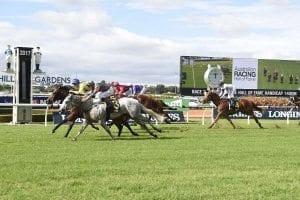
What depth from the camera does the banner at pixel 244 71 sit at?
53.6 meters

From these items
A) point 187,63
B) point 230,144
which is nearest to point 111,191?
point 230,144

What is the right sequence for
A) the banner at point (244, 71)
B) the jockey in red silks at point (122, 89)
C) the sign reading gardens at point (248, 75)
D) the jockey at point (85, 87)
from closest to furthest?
the jockey at point (85, 87), the jockey in red silks at point (122, 89), the sign reading gardens at point (248, 75), the banner at point (244, 71)

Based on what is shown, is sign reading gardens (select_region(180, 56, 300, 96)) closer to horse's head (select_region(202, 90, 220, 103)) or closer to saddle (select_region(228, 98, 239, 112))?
saddle (select_region(228, 98, 239, 112))

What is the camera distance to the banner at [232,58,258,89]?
176 feet

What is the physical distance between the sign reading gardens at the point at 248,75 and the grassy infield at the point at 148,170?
3420 cm

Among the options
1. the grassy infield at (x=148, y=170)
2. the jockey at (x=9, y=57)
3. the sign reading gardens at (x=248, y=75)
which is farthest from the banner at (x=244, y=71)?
the grassy infield at (x=148, y=170)

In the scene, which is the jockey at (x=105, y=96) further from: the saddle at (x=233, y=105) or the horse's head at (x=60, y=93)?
the saddle at (x=233, y=105)

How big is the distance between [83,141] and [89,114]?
96 cm

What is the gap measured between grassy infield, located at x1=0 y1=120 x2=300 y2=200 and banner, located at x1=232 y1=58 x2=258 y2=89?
36.0 m

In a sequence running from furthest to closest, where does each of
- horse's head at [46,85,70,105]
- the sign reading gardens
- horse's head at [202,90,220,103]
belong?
the sign reading gardens
horse's head at [202,90,220,103]
horse's head at [46,85,70,105]

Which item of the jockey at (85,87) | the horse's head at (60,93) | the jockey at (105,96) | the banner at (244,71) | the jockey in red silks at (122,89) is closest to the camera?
the jockey at (105,96)


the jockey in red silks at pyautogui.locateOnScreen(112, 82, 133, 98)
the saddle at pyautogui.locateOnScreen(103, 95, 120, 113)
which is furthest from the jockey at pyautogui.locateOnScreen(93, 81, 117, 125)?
the jockey in red silks at pyautogui.locateOnScreen(112, 82, 133, 98)

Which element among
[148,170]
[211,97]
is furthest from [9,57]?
[148,170]

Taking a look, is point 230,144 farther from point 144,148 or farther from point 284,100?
point 284,100
